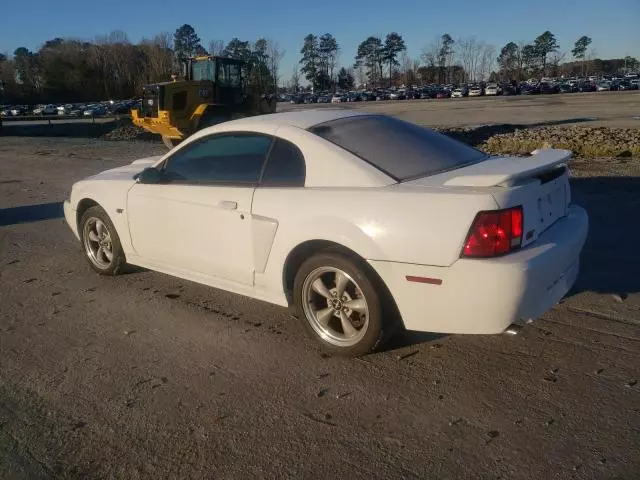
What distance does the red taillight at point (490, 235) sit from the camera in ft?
10.1

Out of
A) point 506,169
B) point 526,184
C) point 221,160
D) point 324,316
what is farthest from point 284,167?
point 526,184

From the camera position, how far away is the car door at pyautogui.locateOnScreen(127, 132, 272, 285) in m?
4.09

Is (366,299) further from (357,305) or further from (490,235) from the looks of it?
(490,235)

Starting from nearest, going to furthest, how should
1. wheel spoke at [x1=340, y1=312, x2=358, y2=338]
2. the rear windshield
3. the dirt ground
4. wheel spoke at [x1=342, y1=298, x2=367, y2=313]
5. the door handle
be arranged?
1. the dirt ground
2. wheel spoke at [x1=342, y1=298, x2=367, y2=313]
3. wheel spoke at [x1=340, y1=312, x2=358, y2=338]
4. the rear windshield
5. the door handle

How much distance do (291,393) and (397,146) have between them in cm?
187

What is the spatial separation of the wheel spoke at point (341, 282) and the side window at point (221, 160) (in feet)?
3.22

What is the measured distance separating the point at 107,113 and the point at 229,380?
63.6 m

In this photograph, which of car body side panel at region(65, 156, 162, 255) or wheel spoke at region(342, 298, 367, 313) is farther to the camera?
car body side panel at region(65, 156, 162, 255)

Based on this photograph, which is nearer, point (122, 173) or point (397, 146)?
point (397, 146)

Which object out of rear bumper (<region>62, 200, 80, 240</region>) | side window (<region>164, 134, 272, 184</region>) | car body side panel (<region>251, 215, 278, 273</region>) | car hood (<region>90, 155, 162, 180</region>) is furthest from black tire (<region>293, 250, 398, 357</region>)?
rear bumper (<region>62, 200, 80, 240</region>)

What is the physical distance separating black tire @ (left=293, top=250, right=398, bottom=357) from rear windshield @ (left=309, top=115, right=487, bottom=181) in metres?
0.65

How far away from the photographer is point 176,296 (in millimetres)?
4895

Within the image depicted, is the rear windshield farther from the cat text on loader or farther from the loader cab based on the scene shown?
the loader cab

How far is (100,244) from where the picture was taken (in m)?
5.42
